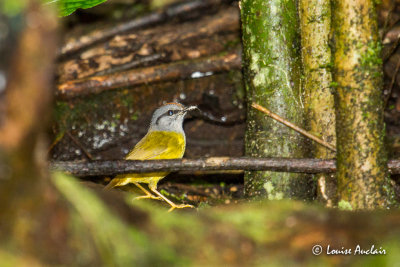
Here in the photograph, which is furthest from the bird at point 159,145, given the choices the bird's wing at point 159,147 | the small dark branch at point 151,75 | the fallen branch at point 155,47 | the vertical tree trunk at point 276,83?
the vertical tree trunk at point 276,83

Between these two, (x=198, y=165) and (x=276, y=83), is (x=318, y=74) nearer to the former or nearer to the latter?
(x=276, y=83)

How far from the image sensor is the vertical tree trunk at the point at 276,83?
149 inches

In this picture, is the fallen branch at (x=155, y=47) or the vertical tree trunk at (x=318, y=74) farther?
the fallen branch at (x=155, y=47)

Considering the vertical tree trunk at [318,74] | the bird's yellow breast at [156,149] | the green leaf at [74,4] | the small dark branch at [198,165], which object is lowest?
the bird's yellow breast at [156,149]

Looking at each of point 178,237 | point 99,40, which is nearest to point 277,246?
point 178,237

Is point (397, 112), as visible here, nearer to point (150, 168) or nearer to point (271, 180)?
point (271, 180)

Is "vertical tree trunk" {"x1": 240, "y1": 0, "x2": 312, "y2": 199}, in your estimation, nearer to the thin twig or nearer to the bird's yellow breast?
the thin twig

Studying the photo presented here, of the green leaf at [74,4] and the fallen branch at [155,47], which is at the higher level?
the green leaf at [74,4]

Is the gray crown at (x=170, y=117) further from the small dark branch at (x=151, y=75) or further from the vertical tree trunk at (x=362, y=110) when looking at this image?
the vertical tree trunk at (x=362, y=110)

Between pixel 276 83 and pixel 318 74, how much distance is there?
0.33 meters

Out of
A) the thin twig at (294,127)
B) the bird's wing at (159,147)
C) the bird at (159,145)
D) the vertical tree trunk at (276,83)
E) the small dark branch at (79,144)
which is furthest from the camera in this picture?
the small dark branch at (79,144)

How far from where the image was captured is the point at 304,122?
3.86 meters

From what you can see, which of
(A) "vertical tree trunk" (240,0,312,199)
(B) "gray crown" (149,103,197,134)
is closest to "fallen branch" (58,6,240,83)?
(B) "gray crown" (149,103,197,134)

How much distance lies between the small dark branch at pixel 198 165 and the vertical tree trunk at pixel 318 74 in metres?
0.36
